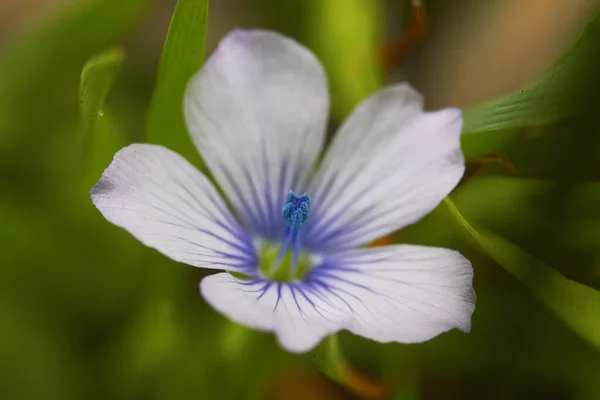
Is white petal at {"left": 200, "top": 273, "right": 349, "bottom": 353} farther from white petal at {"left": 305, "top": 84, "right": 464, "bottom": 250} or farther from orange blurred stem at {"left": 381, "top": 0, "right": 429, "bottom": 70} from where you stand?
orange blurred stem at {"left": 381, "top": 0, "right": 429, "bottom": 70}

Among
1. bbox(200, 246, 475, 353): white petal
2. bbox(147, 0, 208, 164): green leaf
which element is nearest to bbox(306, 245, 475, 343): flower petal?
bbox(200, 246, 475, 353): white petal

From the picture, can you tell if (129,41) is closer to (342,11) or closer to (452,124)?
(342,11)

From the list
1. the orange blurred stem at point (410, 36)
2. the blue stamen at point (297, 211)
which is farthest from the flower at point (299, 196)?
the orange blurred stem at point (410, 36)

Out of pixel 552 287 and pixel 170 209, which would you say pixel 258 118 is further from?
pixel 552 287

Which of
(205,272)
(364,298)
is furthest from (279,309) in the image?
(205,272)

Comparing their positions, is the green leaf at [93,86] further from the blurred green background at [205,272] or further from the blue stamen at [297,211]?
the blue stamen at [297,211]

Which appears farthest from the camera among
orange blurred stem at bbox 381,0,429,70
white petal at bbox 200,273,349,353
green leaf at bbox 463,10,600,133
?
orange blurred stem at bbox 381,0,429,70

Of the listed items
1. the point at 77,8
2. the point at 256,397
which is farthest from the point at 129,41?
the point at 256,397
